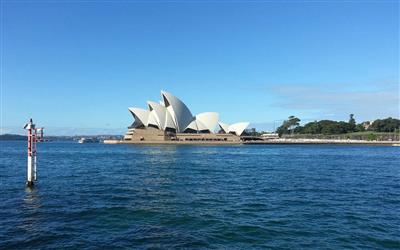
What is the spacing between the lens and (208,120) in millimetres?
95438

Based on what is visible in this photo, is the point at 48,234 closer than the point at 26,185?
Yes

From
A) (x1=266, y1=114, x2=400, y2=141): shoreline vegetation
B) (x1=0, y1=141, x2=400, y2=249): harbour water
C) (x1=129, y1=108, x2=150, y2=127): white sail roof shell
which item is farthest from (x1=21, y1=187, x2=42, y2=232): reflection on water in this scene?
(x1=266, y1=114, x2=400, y2=141): shoreline vegetation

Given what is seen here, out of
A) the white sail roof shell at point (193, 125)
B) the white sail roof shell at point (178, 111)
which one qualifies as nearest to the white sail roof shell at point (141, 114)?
the white sail roof shell at point (178, 111)

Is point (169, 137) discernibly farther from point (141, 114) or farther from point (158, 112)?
point (141, 114)

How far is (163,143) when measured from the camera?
86688mm

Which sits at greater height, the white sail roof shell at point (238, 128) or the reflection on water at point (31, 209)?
the white sail roof shell at point (238, 128)

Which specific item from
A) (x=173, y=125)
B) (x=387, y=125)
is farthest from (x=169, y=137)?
(x=387, y=125)

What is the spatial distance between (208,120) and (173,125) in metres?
10.8

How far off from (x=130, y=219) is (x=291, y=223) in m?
3.94

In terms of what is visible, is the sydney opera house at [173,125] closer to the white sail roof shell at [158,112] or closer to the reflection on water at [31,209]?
the white sail roof shell at [158,112]

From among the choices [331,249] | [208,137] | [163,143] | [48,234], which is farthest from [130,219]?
[208,137]

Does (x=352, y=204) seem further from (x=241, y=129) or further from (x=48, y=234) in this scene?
(x=241, y=129)

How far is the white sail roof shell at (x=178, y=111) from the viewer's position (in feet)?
264

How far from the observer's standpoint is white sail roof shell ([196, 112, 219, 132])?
94750 millimetres
